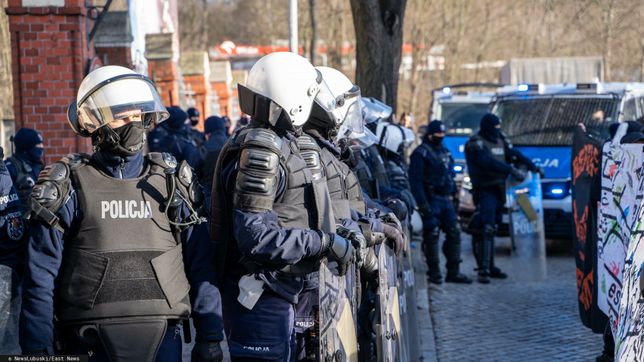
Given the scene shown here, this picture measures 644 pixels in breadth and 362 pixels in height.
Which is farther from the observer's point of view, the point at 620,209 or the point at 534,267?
the point at 534,267

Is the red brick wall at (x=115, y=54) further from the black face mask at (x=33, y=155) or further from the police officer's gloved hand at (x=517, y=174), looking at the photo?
the police officer's gloved hand at (x=517, y=174)

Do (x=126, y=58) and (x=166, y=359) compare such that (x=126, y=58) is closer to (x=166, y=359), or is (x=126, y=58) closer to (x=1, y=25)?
(x=1, y=25)

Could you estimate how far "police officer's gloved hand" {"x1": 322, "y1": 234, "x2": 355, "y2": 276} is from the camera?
4.70 m

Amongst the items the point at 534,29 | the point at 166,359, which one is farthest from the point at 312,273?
the point at 534,29

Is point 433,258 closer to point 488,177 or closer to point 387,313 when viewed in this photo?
point 488,177

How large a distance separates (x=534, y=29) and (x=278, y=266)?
4271cm

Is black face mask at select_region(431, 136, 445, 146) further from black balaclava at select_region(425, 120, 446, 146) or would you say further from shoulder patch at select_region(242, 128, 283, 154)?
shoulder patch at select_region(242, 128, 283, 154)

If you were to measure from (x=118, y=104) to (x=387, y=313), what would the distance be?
5.92 ft

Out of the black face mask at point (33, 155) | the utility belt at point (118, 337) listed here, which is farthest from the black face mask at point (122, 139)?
the black face mask at point (33, 155)

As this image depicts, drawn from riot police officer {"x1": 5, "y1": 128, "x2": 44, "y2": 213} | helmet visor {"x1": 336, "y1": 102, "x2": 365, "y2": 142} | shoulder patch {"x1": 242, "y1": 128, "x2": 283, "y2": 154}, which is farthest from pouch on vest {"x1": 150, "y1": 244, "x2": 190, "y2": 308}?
A: riot police officer {"x1": 5, "y1": 128, "x2": 44, "y2": 213}

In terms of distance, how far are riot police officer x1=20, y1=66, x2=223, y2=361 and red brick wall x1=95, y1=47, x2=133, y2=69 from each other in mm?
9600

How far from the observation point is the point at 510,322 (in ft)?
33.8

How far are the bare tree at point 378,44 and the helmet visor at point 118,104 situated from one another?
1211 cm

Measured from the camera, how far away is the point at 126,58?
13883 millimetres
